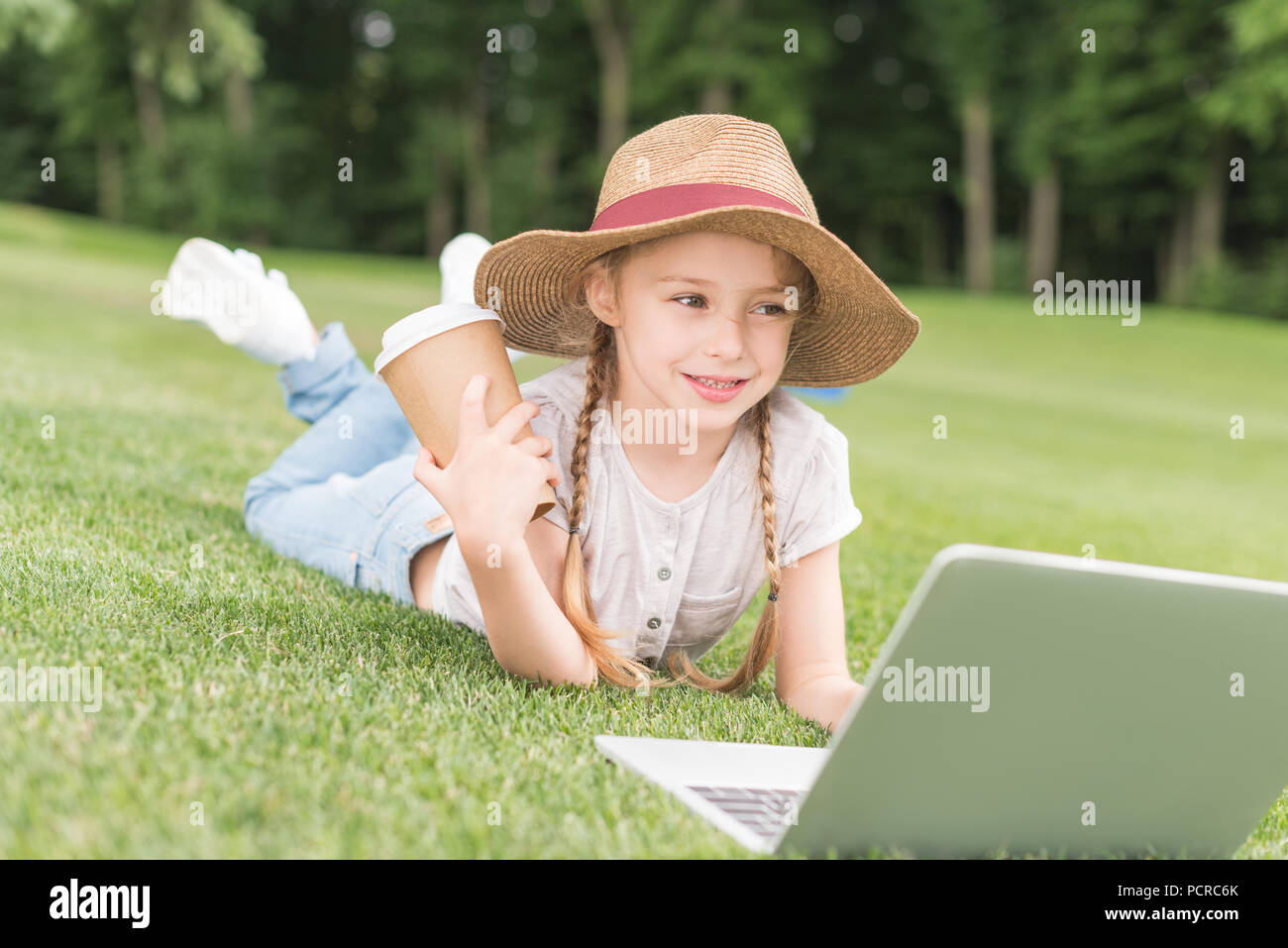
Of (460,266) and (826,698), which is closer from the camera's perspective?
(826,698)

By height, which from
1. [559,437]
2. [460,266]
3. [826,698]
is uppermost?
[460,266]

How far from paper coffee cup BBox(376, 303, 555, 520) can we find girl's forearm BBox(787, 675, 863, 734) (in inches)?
27.6

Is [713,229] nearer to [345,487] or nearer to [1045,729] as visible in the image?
[1045,729]

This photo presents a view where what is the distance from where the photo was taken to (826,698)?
2.34 meters

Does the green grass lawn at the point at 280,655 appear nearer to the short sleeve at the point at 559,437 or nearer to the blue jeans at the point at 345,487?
the blue jeans at the point at 345,487

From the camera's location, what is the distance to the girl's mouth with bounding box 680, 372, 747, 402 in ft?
7.46

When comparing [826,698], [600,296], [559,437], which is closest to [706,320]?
[600,296]

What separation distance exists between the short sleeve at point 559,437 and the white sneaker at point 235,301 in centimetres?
140

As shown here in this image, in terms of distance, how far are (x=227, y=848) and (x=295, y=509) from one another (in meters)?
2.12

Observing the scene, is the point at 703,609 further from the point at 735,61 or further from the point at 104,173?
the point at 104,173

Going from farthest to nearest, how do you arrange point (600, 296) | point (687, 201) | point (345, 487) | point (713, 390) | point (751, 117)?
point (751, 117) < point (345, 487) < point (600, 296) < point (713, 390) < point (687, 201)

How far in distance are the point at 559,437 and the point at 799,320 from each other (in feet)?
1.92

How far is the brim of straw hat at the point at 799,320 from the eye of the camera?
2125mm
